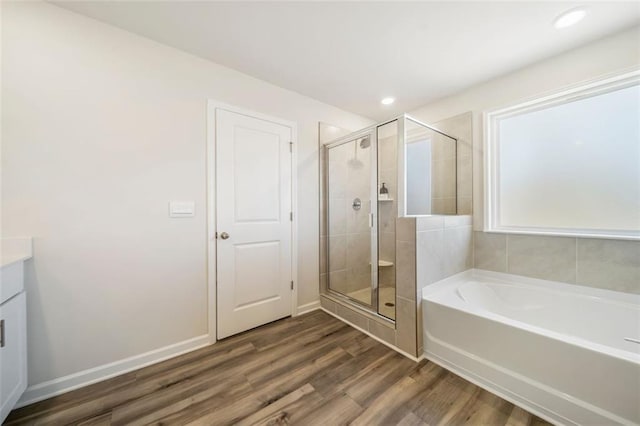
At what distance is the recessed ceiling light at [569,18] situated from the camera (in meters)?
1.43

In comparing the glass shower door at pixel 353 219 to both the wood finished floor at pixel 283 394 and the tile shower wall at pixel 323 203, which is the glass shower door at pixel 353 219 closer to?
the tile shower wall at pixel 323 203

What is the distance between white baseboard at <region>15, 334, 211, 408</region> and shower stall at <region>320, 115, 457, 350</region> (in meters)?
1.41

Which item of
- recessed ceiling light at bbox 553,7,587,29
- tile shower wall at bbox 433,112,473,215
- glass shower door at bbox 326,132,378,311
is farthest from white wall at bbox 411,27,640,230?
glass shower door at bbox 326,132,378,311

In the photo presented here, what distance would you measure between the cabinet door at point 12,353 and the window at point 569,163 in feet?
11.4

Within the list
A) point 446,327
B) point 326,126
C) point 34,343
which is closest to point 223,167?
point 326,126

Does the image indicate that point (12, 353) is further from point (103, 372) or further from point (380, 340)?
point (380, 340)

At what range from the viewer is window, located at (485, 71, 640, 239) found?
1684mm

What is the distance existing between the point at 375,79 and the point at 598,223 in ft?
7.20

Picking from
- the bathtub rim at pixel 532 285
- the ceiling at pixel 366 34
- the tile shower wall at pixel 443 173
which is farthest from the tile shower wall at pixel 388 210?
the ceiling at pixel 366 34

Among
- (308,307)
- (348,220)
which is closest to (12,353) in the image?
(308,307)

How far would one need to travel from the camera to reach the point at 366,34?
1.63 meters

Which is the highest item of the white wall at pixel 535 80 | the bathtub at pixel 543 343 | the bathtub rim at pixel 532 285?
the white wall at pixel 535 80

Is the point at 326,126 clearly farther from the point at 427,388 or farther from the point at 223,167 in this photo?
the point at 427,388

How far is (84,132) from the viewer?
1467mm
